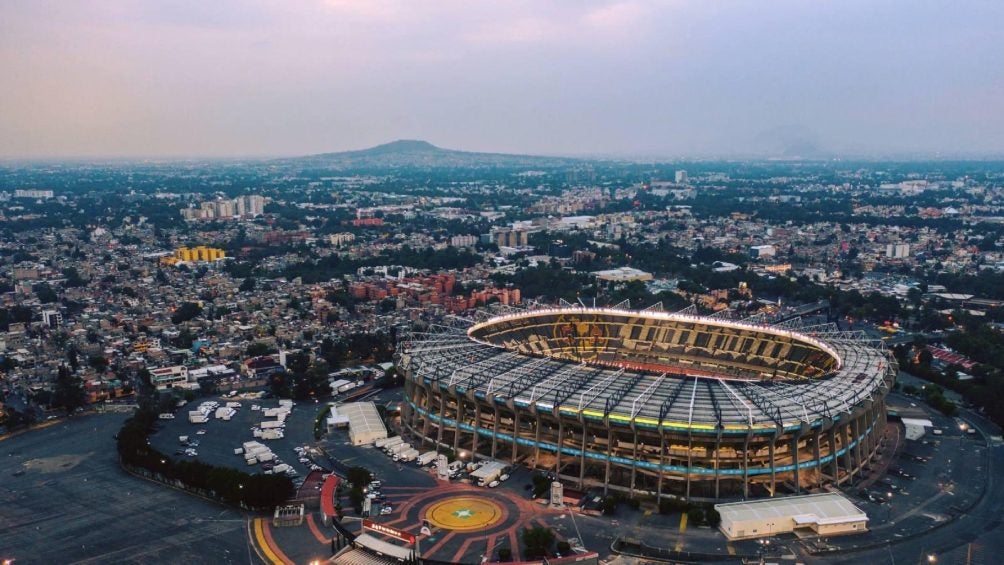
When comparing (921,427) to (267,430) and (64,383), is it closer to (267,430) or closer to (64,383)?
(267,430)

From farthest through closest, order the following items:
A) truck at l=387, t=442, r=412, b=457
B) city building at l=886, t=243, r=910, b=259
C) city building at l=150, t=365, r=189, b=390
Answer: city building at l=886, t=243, r=910, b=259
city building at l=150, t=365, r=189, b=390
truck at l=387, t=442, r=412, b=457

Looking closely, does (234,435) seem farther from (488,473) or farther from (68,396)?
(488,473)

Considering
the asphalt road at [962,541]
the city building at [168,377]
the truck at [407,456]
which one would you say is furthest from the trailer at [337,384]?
the asphalt road at [962,541]

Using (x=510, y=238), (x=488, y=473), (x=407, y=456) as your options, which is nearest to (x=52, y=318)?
(x=407, y=456)

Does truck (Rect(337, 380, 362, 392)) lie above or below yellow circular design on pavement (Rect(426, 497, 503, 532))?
below

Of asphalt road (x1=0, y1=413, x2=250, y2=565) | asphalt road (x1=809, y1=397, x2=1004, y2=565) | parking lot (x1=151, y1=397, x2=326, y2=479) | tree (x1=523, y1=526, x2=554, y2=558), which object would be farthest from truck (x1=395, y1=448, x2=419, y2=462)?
asphalt road (x1=809, y1=397, x2=1004, y2=565)

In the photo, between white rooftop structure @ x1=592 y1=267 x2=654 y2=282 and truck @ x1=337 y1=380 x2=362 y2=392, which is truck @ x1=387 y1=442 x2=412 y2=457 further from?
white rooftop structure @ x1=592 y1=267 x2=654 y2=282

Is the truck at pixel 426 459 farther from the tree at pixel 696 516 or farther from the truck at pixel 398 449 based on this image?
the tree at pixel 696 516
